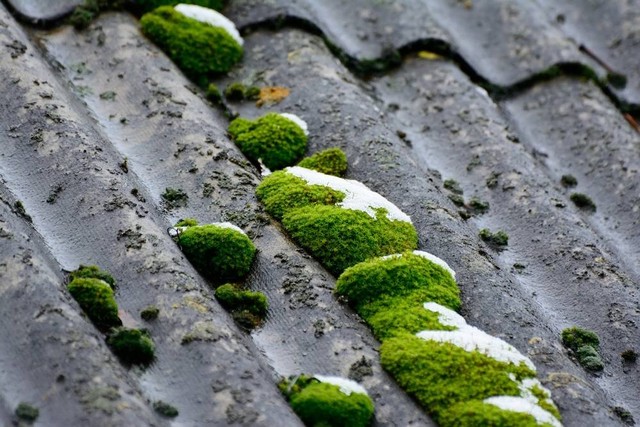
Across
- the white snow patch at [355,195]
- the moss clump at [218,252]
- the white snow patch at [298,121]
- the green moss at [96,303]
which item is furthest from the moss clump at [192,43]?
the green moss at [96,303]

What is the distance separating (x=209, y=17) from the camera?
10305mm

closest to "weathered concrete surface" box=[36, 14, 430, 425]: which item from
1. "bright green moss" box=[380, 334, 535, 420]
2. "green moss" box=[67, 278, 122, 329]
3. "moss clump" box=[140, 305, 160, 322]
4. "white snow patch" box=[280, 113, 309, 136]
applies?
"bright green moss" box=[380, 334, 535, 420]

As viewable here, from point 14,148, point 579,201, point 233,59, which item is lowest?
point 14,148

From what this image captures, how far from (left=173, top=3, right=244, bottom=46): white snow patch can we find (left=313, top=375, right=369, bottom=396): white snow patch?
5147 millimetres

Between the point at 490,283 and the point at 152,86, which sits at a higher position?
the point at 490,283

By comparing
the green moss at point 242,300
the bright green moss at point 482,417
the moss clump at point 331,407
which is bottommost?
the green moss at point 242,300

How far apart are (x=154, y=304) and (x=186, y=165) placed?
6.71 feet

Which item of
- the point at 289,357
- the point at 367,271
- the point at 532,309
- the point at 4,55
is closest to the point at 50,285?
the point at 289,357

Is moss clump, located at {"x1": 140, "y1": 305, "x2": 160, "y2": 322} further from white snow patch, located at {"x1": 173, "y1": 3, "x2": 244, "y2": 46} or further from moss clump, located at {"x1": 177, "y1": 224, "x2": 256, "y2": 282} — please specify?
white snow patch, located at {"x1": 173, "y1": 3, "x2": 244, "y2": 46}

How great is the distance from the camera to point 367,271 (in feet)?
23.9

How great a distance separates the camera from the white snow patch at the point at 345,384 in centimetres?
634

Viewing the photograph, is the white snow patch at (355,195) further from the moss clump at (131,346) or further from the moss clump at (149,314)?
the moss clump at (131,346)

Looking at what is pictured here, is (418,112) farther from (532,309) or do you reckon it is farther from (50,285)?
(50,285)

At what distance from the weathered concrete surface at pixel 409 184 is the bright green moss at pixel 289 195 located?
70 cm
